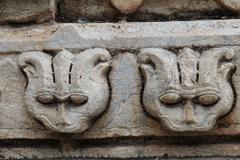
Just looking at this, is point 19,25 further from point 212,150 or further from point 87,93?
point 212,150

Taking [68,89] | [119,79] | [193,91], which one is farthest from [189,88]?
[68,89]

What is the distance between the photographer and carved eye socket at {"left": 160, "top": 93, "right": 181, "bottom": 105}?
193 centimetres

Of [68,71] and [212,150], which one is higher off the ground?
[68,71]

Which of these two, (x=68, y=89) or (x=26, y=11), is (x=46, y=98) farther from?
(x=26, y=11)

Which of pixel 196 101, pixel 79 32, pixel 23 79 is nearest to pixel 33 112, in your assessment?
pixel 23 79

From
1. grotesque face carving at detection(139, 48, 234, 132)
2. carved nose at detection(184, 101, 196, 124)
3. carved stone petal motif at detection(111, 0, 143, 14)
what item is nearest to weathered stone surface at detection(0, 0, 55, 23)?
carved stone petal motif at detection(111, 0, 143, 14)

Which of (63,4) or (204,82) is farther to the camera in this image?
(63,4)

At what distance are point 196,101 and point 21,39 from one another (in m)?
0.43

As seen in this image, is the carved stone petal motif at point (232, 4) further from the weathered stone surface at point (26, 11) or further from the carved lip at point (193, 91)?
the weathered stone surface at point (26, 11)

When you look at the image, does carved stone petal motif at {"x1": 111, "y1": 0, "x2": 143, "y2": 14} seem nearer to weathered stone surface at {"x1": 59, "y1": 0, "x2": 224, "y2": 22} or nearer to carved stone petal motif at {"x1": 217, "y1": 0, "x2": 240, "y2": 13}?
weathered stone surface at {"x1": 59, "y1": 0, "x2": 224, "y2": 22}

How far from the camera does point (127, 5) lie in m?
2.02

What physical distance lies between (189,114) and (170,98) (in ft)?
0.18

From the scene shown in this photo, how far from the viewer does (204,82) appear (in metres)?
1.93

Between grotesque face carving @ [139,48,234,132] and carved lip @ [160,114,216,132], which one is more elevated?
grotesque face carving @ [139,48,234,132]
